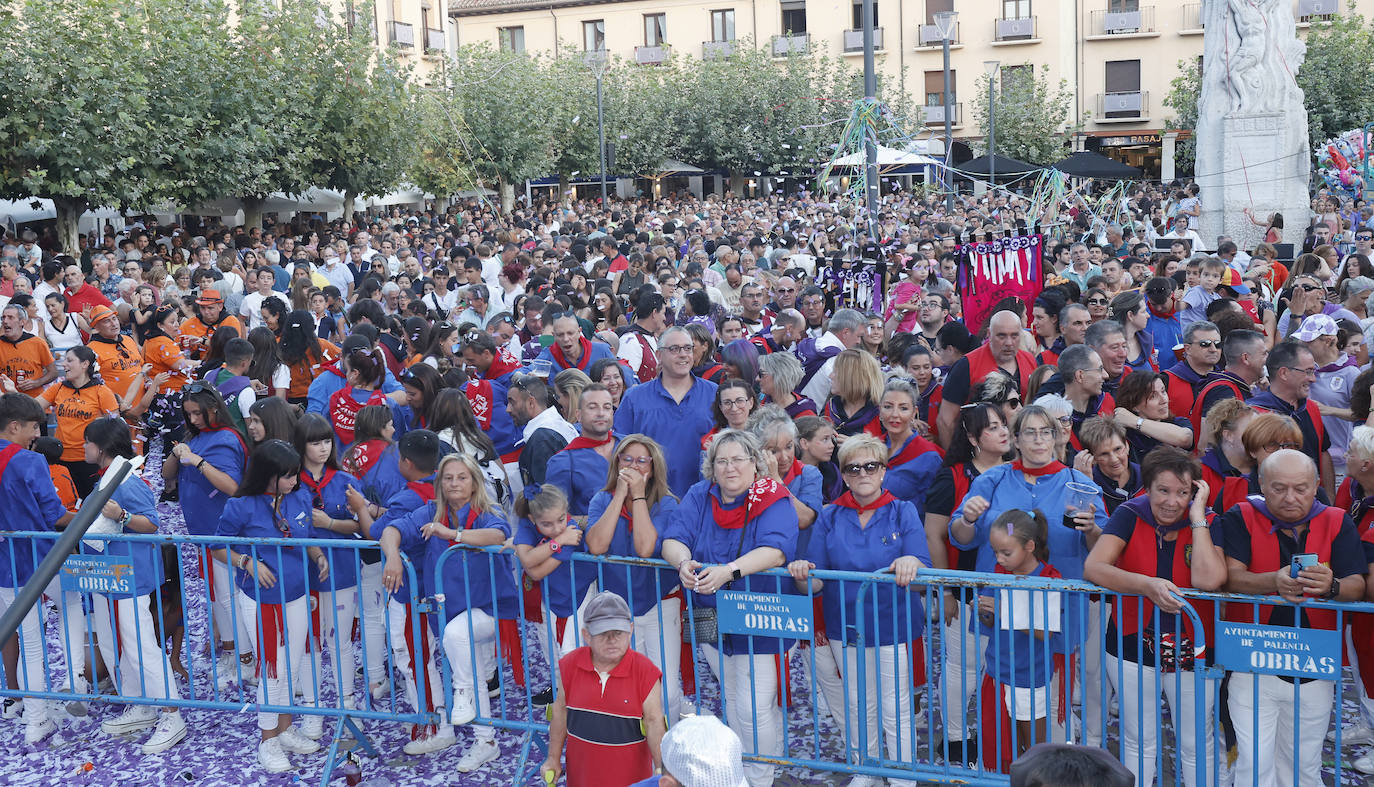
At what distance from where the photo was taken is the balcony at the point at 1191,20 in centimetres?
4706

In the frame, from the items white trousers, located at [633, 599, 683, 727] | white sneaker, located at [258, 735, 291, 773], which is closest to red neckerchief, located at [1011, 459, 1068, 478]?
white trousers, located at [633, 599, 683, 727]

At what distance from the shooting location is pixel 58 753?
585 centimetres

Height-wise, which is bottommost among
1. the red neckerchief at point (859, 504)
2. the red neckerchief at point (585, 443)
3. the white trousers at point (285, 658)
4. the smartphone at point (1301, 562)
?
the white trousers at point (285, 658)

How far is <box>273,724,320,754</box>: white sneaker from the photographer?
5.68 meters

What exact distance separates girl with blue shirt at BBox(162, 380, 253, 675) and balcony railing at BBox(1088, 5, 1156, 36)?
1869 inches

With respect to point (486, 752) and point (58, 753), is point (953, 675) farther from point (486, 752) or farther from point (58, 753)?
point (58, 753)

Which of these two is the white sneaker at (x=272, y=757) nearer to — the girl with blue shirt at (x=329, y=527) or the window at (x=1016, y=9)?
the girl with blue shirt at (x=329, y=527)

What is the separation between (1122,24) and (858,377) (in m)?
46.3

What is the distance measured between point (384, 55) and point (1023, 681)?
21.9 m

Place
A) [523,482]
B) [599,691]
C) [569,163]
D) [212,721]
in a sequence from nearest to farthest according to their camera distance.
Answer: [599,691]
[212,721]
[523,482]
[569,163]

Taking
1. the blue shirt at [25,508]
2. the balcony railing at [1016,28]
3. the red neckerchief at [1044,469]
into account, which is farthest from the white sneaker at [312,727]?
the balcony railing at [1016,28]

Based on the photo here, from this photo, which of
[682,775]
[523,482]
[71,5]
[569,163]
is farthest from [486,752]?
[569,163]

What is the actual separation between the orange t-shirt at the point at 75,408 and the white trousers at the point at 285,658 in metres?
2.78

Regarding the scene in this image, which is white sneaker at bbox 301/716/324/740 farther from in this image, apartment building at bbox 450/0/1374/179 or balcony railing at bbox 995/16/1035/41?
balcony railing at bbox 995/16/1035/41
